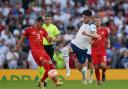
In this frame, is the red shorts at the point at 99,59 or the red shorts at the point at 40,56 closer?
the red shorts at the point at 40,56

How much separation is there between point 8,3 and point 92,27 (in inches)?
490

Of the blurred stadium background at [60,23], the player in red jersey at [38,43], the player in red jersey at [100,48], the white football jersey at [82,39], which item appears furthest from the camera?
the blurred stadium background at [60,23]

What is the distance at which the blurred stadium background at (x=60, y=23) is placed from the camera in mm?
29656

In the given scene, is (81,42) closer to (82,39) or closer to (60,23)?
(82,39)

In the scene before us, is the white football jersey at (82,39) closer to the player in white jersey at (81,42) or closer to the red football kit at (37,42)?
the player in white jersey at (81,42)

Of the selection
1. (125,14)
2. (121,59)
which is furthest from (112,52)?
(125,14)

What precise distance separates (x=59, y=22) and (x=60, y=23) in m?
0.08

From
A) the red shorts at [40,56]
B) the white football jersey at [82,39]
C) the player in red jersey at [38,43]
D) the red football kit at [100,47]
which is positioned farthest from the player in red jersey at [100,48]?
the red shorts at [40,56]

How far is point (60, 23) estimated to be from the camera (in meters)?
32.1

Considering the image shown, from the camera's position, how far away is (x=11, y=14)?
106ft

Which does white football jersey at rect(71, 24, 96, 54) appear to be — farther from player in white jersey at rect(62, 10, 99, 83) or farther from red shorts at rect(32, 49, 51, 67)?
red shorts at rect(32, 49, 51, 67)

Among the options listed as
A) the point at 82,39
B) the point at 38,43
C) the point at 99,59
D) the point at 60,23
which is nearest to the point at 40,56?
the point at 38,43

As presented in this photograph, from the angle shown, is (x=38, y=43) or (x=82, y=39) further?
(x=82, y=39)

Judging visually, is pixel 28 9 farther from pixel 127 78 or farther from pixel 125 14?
pixel 127 78
